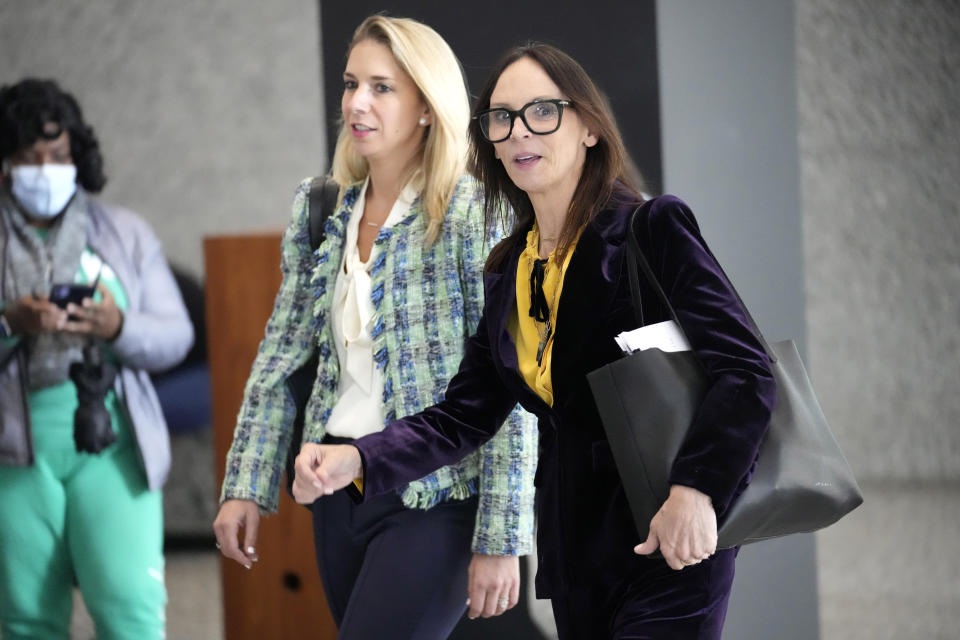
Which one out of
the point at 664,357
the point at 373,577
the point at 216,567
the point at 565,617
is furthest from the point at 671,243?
the point at 216,567

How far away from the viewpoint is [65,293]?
2.80 m

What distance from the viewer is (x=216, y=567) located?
5.63 m

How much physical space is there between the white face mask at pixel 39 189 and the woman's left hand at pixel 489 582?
1724mm

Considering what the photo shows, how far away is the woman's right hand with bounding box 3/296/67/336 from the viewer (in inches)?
109

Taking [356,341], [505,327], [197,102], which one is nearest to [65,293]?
[356,341]

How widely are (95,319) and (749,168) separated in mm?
1690

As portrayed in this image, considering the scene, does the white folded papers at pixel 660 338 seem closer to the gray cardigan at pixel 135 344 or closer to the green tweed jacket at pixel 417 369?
the green tweed jacket at pixel 417 369

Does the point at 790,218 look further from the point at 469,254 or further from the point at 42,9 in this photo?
the point at 42,9

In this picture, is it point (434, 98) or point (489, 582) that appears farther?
point (434, 98)

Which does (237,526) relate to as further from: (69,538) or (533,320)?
(69,538)

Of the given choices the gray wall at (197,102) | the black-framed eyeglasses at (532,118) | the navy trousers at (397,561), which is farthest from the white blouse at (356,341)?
the gray wall at (197,102)

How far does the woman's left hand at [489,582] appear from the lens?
188cm

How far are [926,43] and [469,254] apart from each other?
5510 mm

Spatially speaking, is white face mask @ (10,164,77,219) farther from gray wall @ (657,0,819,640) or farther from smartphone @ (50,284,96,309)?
gray wall @ (657,0,819,640)
